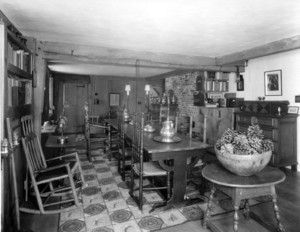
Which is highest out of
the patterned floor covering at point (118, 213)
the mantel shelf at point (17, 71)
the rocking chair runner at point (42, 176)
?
the mantel shelf at point (17, 71)

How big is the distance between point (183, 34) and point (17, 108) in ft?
8.07

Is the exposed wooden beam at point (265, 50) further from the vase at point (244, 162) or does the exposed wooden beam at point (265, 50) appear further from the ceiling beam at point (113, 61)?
the vase at point (244, 162)

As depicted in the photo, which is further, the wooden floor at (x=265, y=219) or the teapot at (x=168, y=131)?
the teapot at (x=168, y=131)

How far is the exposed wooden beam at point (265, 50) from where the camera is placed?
332 centimetres

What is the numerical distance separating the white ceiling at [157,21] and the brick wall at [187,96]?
2.37 metres

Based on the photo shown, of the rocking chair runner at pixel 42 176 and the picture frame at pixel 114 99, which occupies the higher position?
the picture frame at pixel 114 99

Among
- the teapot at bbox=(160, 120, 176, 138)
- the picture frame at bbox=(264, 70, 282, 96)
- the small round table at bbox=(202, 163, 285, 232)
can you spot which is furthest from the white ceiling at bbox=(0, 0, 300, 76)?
the small round table at bbox=(202, 163, 285, 232)

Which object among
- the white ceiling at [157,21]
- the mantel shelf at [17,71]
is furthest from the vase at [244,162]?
the mantel shelf at [17,71]

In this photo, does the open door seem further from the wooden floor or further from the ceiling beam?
the wooden floor

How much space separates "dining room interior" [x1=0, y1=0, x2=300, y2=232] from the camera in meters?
2.08

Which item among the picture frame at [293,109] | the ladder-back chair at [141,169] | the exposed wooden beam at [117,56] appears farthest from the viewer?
the picture frame at [293,109]

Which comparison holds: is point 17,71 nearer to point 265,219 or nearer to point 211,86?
point 265,219

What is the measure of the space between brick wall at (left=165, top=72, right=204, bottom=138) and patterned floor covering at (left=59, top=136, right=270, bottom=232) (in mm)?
3144

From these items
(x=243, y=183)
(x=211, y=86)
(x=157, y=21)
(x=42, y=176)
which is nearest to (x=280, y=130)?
(x=211, y=86)
